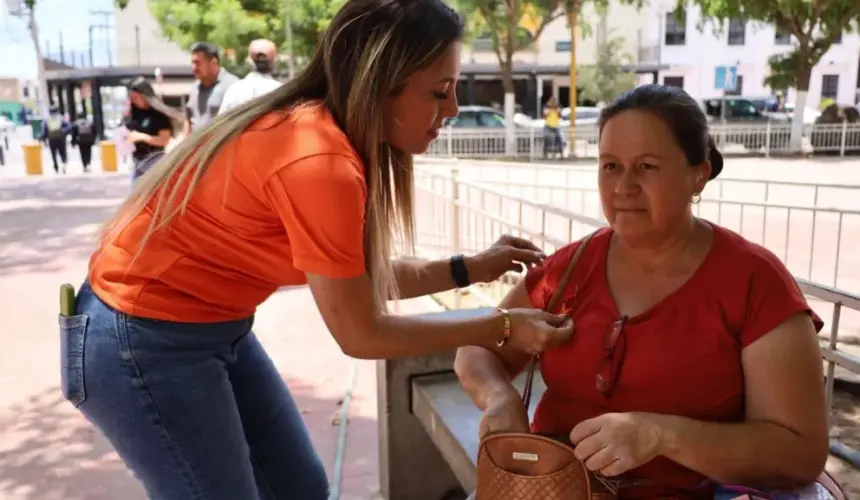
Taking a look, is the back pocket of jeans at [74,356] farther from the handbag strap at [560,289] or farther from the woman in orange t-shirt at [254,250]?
the handbag strap at [560,289]

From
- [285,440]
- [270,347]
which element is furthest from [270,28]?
[285,440]

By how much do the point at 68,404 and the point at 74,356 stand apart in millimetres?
2881

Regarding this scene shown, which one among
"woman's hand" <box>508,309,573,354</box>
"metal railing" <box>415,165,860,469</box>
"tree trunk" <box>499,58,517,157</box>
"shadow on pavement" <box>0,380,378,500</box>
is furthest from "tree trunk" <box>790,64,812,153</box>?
"woman's hand" <box>508,309,573,354</box>

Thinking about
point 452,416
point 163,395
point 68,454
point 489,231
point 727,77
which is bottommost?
point 68,454

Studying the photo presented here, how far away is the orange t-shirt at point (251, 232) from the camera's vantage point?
4.89 ft

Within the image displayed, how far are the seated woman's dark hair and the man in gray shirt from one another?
504 centimetres

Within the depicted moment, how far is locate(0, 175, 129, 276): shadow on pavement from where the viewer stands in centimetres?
806

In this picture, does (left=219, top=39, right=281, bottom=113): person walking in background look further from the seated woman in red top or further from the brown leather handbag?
the brown leather handbag

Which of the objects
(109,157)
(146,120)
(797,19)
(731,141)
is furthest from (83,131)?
(797,19)

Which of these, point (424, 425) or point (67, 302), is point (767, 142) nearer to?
point (424, 425)

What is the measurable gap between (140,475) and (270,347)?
3.42 m

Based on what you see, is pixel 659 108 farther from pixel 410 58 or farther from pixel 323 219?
pixel 323 219

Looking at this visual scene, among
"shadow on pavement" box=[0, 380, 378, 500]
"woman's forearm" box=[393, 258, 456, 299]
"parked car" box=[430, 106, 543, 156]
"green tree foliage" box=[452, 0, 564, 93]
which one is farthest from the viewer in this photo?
"green tree foliage" box=[452, 0, 564, 93]

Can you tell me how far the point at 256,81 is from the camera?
588 centimetres
